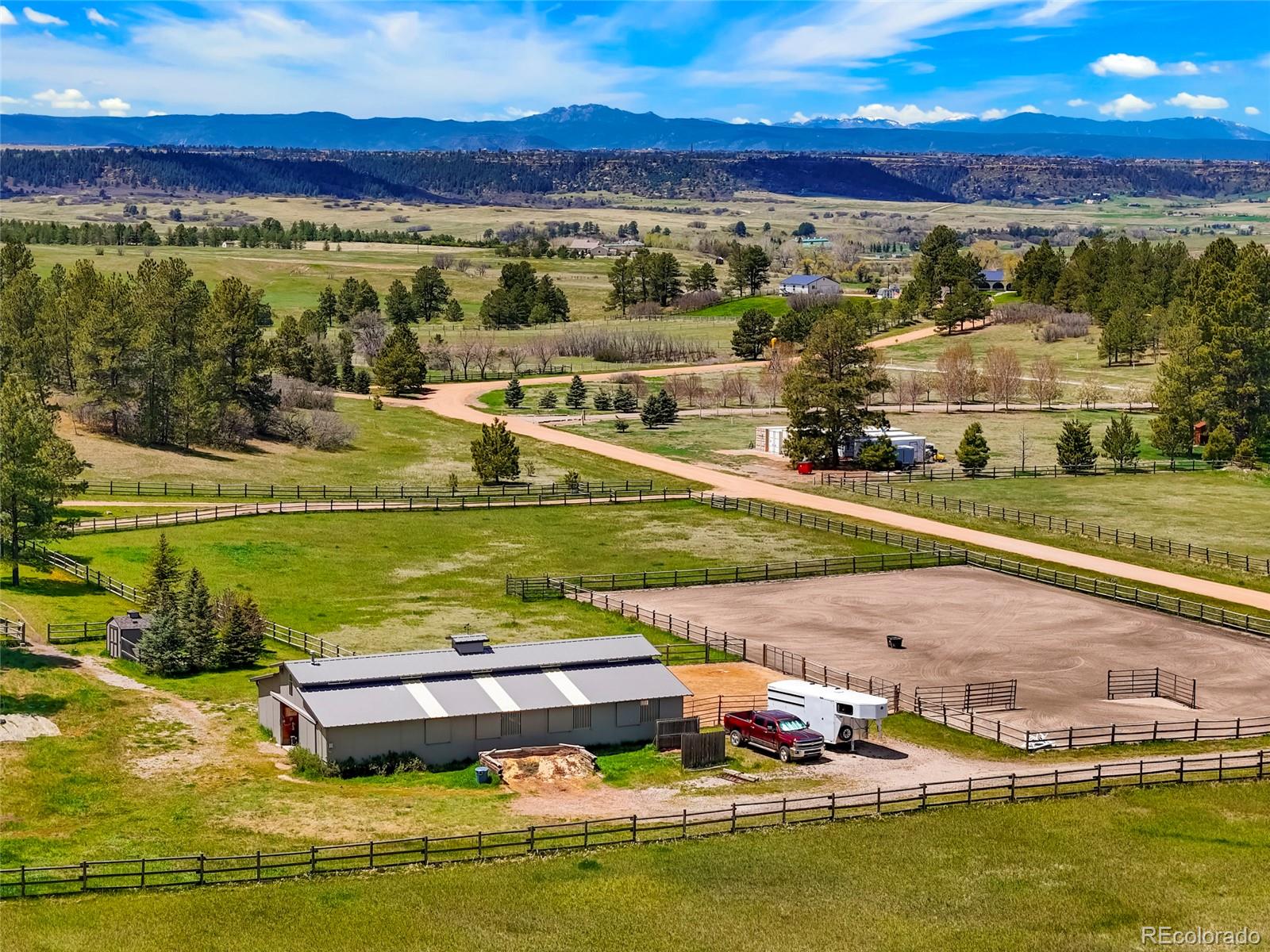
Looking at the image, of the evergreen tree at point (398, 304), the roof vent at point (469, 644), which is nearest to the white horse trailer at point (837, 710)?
the roof vent at point (469, 644)

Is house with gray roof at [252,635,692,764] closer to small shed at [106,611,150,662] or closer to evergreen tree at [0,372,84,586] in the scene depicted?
small shed at [106,611,150,662]

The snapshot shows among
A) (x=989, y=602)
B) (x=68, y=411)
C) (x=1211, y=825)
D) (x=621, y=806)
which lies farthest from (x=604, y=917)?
(x=68, y=411)

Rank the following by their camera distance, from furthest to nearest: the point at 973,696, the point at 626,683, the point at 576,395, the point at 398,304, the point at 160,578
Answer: the point at 398,304, the point at 576,395, the point at 160,578, the point at 973,696, the point at 626,683

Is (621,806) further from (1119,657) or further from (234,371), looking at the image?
(234,371)

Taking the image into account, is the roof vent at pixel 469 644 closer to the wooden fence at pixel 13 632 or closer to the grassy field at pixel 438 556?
the grassy field at pixel 438 556

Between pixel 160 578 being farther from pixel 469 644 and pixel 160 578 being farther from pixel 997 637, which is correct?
pixel 997 637

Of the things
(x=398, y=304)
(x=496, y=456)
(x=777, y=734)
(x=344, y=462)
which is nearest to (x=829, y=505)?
(x=496, y=456)

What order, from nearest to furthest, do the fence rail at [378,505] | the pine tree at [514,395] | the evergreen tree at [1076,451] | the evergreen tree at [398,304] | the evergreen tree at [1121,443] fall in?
the fence rail at [378,505] < the evergreen tree at [1076,451] < the evergreen tree at [1121,443] < the pine tree at [514,395] < the evergreen tree at [398,304]

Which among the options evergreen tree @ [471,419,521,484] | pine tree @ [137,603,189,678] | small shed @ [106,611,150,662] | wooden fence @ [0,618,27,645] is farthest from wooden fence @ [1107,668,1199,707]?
evergreen tree @ [471,419,521,484]
